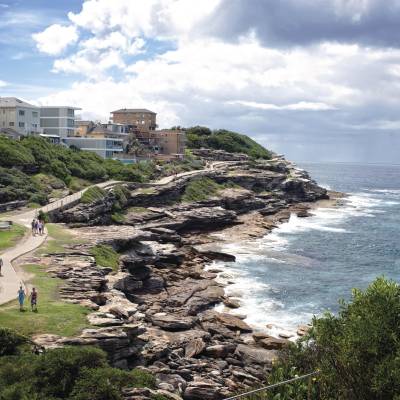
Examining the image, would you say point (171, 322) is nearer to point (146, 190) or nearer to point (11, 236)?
point (11, 236)

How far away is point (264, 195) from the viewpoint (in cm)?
10631

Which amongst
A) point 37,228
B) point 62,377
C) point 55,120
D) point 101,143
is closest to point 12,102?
point 55,120

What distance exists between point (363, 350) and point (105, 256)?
3121 centimetres

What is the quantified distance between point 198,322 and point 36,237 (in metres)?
17.2

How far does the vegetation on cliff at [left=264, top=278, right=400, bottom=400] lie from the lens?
57.5ft

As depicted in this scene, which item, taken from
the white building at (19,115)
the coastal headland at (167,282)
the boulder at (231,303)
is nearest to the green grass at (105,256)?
the coastal headland at (167,282)

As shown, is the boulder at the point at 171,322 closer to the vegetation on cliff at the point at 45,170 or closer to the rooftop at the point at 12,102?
the vegetation on cliff at the point at 45,170

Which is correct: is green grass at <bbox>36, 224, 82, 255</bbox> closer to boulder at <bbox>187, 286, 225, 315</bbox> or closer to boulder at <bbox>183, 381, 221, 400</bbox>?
boulder at <bbox>187, 286, 225, 315</bbox>

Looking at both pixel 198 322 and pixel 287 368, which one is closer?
pixel 287 368

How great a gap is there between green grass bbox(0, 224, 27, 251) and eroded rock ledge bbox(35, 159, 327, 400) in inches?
184

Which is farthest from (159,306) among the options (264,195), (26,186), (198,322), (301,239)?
(264,195)

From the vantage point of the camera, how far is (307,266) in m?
60.6

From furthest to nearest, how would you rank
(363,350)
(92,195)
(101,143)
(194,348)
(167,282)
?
(101,143), (92,195), (167,282), (194,348), (363,350)

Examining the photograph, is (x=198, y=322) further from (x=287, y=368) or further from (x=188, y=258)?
(x=188, y=258)
